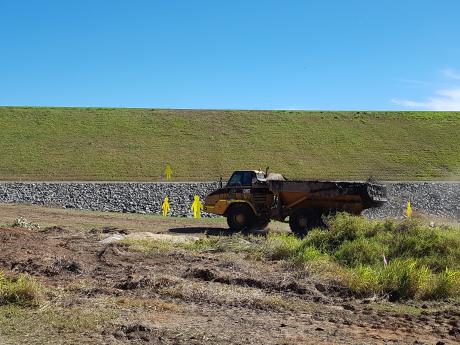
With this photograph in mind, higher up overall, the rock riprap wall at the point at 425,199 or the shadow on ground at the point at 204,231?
the rock riprap wall at the point at 425,199

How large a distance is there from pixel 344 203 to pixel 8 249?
10562mm

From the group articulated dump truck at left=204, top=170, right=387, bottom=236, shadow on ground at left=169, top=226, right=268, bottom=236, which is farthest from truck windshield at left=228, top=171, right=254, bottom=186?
shadow on ground at left=169, top=226, right=268, bottom=236

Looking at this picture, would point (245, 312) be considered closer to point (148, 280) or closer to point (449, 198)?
point (148, 280)

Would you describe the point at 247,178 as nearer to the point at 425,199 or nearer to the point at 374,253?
the point at 374,253

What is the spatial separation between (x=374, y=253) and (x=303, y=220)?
710cm

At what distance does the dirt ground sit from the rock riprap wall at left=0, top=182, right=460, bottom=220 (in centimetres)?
1946

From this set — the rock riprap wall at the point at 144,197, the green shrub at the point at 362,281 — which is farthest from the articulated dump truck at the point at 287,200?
the rock riprap wall at the point at 144,197

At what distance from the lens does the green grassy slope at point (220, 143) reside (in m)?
50.3

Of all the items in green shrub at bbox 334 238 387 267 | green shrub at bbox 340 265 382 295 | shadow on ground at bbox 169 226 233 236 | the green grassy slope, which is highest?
the green grassy slope

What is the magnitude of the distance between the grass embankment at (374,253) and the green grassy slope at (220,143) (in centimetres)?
3240

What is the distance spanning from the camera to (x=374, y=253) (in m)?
12.2

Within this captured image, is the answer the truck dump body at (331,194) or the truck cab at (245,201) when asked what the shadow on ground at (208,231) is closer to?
the truck cab at (245,201)

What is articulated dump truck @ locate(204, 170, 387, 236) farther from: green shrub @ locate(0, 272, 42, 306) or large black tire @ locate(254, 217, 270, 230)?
green shrub @ locate(0, 272, 42, 306)

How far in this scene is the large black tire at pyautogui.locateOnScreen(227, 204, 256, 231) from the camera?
20.3m
